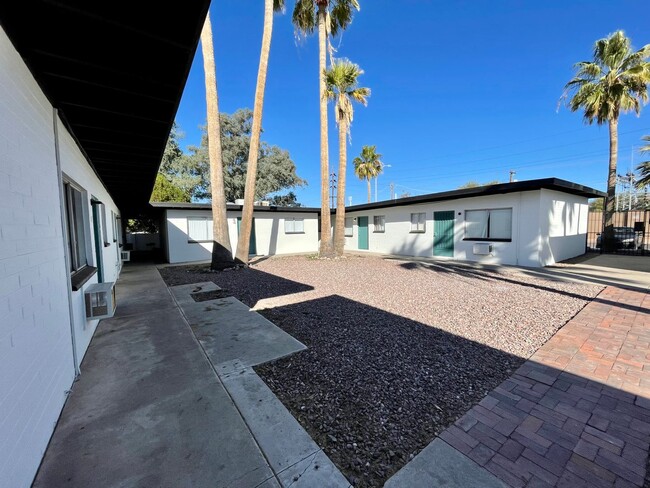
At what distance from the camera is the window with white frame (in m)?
3.85

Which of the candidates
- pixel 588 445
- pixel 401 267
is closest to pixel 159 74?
pixel 588 445

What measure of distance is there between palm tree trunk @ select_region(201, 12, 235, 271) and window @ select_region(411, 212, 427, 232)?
8688 millimetres

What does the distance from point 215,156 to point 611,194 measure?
672 inches

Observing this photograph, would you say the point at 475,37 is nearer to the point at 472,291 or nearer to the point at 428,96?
the point at 428,96

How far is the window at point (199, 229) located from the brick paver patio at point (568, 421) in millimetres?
12312

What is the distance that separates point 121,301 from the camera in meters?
5.84

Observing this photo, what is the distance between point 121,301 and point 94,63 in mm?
5047

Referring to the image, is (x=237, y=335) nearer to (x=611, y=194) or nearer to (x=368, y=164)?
(x=611, y=194)

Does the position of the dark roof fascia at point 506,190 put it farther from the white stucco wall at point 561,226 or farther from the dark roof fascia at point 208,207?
the dark roof fascia at point 208,207

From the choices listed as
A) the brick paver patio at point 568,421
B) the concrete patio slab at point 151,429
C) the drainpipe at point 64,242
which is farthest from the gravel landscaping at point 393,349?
the drainpipe at point 64,242

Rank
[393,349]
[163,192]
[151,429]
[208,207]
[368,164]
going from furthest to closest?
[368,164], [163,192], [208,207], [393,349], [151,429]

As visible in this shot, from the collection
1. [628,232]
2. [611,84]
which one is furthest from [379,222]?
[628,232]

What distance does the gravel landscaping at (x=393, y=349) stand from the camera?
205 cm

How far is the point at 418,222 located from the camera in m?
13.5
